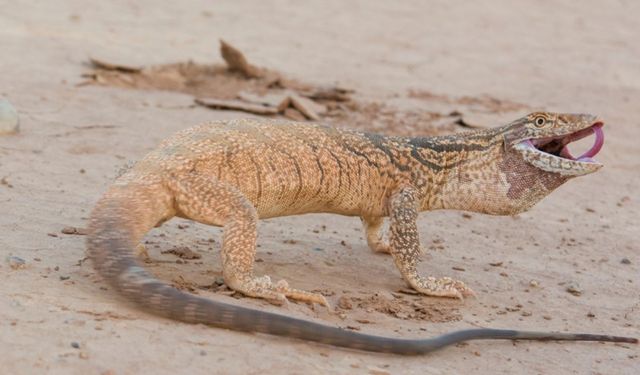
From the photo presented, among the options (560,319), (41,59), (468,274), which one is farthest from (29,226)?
(41,59)

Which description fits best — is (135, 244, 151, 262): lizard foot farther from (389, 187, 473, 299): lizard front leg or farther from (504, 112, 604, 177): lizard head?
(504, 112, 604, 177): lizard head

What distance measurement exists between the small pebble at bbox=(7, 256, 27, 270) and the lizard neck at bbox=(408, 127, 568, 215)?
293cm

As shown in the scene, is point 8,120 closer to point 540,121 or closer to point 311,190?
point 311,190

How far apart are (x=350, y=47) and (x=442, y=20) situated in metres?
2.78

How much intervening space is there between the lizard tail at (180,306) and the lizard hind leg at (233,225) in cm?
40

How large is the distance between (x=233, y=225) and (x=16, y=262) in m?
1.34

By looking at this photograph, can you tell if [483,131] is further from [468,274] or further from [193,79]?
[193,79]

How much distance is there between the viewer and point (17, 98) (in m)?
10.4

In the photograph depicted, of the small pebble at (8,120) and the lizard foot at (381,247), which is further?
the small pebble at (8,120)

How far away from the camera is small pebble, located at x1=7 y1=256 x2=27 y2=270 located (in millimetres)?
5992

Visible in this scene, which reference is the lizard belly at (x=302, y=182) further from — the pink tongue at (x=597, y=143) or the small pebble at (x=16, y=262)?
the pink tongue at (x=597, y=143)

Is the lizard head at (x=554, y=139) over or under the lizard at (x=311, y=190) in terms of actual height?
over

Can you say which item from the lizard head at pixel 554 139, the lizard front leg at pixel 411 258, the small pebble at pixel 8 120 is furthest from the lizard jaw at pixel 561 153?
the small pebble at pixel 8 120

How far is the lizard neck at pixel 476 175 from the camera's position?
7.29 m
